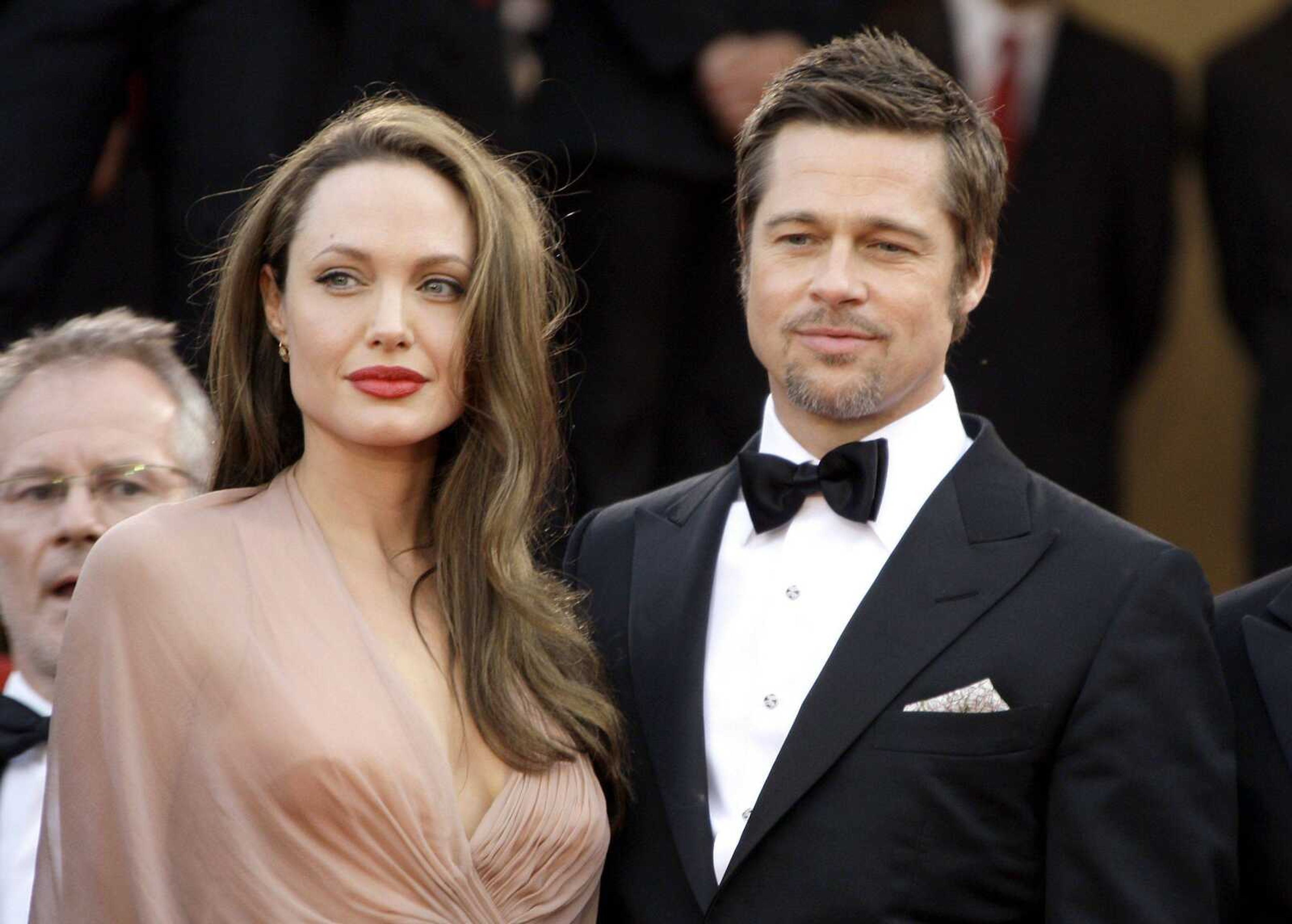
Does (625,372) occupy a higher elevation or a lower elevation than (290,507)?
higher

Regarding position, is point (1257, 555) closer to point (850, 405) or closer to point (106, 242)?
point (850, 405)

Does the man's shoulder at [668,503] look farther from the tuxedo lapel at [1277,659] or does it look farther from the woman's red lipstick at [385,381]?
the tuxedo lapel at [1277,659]

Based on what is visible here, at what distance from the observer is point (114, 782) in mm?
2994

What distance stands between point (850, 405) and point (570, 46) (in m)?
2.02

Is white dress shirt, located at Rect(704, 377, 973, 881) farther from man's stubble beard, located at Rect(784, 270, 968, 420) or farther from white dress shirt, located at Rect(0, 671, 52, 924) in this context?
white dress shirt, located at Rect(0, 671, 52, 924)

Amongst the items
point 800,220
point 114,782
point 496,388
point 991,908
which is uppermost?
point 800,220

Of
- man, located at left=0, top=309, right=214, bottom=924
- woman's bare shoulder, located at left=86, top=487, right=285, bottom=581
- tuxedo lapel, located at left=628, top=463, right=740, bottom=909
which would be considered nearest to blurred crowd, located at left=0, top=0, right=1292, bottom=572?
man, located at left=0, top=309, right=214, bottom=924

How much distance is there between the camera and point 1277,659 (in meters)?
3.35

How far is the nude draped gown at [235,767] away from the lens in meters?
2.99

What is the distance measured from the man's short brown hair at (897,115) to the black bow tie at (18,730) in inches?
53.5

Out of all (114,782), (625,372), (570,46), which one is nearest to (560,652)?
(114,782)

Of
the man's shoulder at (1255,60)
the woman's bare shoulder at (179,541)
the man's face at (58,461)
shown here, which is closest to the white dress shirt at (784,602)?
the woman's bare shoulder at (179,541)

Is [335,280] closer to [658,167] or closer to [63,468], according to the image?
[63,468]

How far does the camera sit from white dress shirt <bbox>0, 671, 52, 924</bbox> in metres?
3.47
